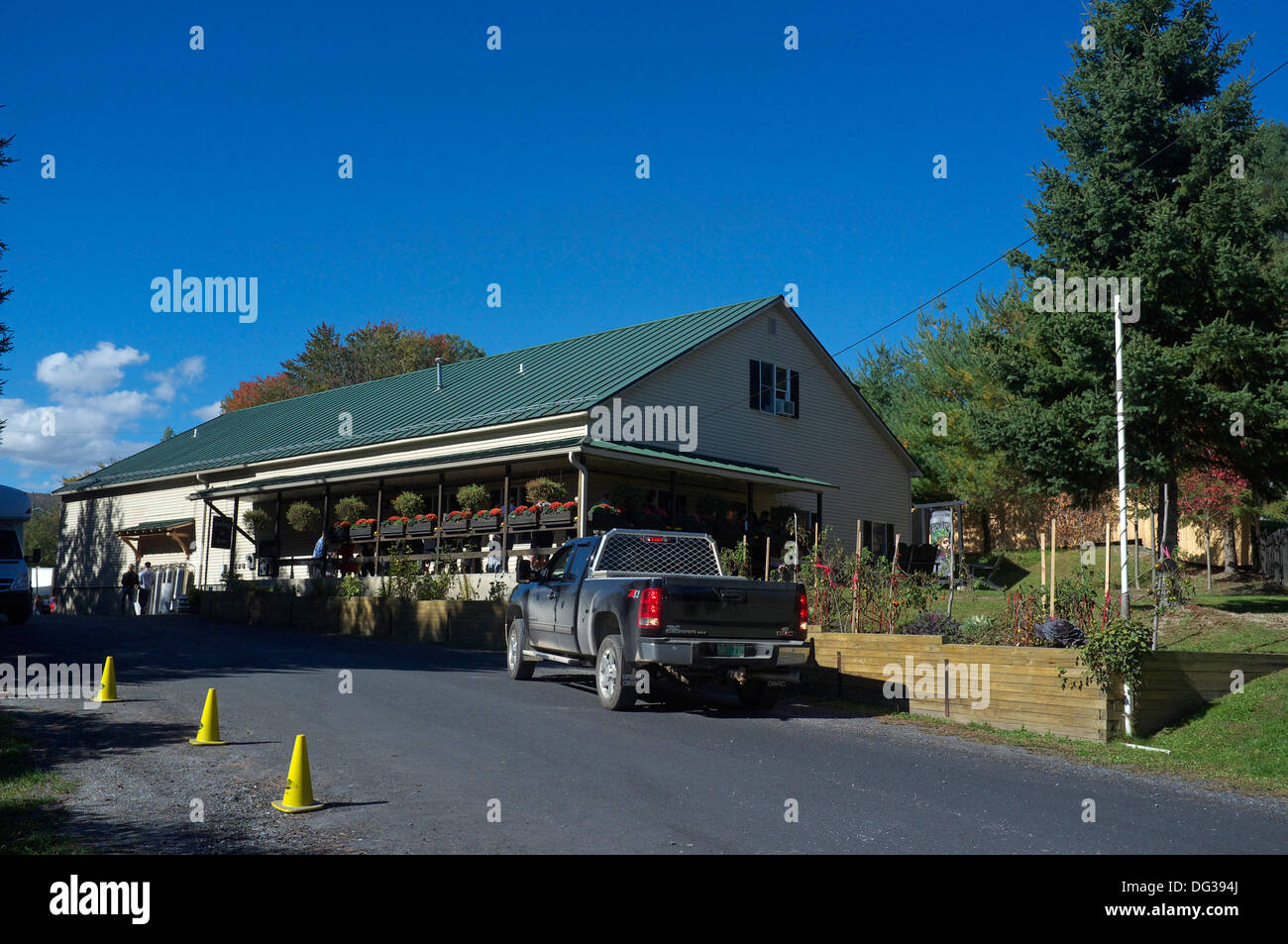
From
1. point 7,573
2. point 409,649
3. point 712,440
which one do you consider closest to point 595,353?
point 712,440

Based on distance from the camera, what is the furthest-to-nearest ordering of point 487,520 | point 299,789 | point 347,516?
point 347,516 < point 487,520 < point 299,789

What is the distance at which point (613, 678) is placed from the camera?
12312 mm

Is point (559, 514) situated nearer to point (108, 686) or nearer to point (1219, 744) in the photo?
point (108, 686)

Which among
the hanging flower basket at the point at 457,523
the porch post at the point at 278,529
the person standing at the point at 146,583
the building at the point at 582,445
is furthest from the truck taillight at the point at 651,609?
the person standing at the point at 146,583

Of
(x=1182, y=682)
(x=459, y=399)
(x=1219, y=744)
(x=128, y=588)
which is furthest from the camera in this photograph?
(x=128, y=588)

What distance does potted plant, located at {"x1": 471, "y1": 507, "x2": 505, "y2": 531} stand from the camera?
79.2ft

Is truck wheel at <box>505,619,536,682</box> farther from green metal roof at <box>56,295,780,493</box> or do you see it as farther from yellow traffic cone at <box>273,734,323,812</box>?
green metal roof at <box>56,295,780,493</box>

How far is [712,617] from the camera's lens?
11.9m

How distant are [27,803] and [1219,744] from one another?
33.6 ft

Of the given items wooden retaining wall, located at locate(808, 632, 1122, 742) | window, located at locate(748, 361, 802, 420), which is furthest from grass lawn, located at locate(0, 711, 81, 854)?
window, located at locate(748, 361, 802, 420)

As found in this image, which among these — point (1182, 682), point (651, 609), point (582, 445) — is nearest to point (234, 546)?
point (582, 445)

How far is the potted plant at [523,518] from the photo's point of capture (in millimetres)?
23453

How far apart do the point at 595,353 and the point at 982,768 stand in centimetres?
2272
